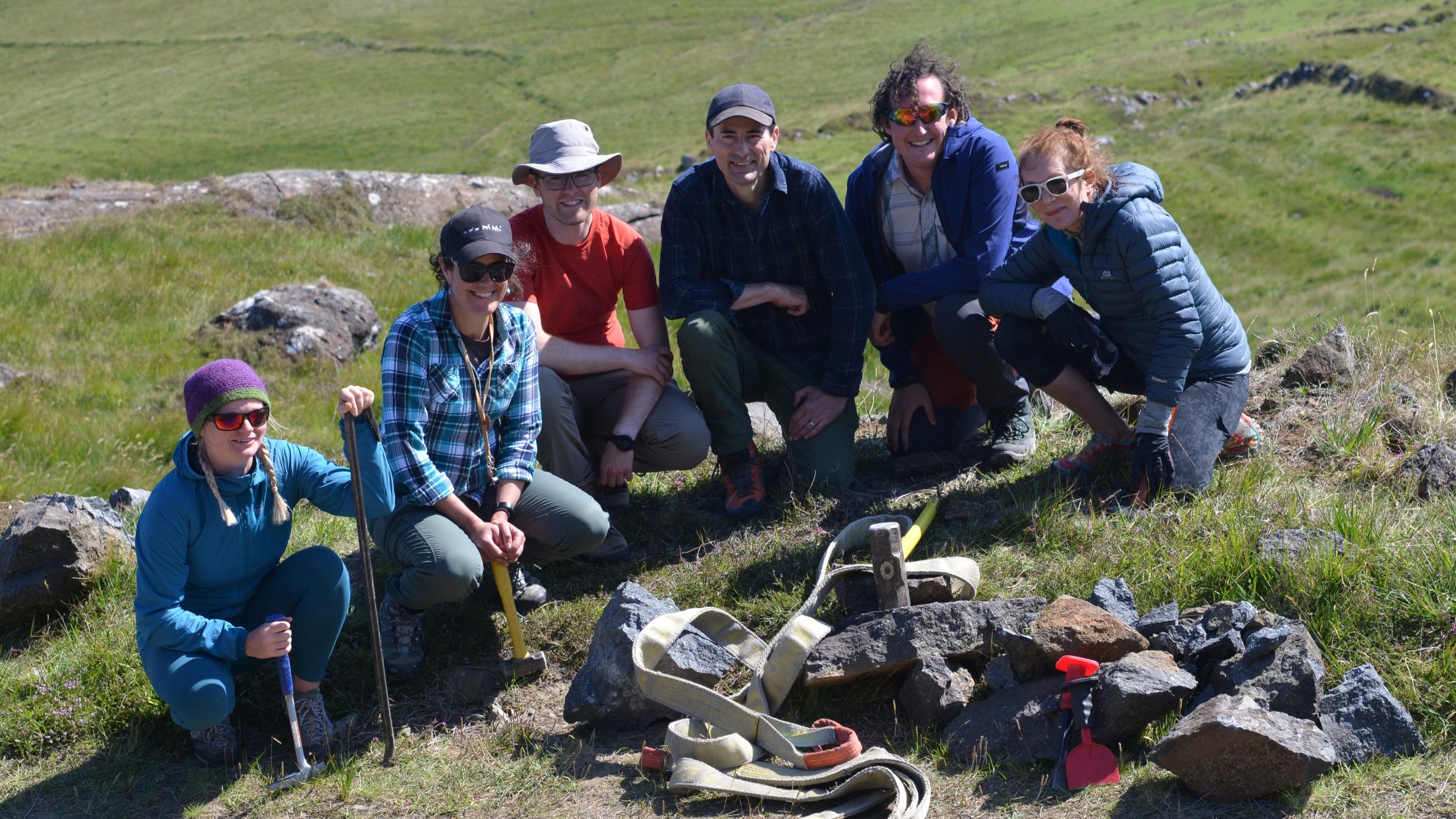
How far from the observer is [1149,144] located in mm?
51875

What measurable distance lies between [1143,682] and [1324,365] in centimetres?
354

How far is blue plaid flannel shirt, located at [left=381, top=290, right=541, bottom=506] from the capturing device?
462cm

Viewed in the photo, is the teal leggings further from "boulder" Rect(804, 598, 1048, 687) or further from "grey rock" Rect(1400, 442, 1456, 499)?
"grey rock" Rect(1400, 442, 1456, 499)

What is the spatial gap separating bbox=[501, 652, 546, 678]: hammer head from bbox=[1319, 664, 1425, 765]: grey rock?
9.31 ft

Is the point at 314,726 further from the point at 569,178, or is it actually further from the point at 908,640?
the point at 569,178

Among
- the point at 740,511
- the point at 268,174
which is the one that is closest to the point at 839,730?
the point at 740,511

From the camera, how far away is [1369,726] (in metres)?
3.57

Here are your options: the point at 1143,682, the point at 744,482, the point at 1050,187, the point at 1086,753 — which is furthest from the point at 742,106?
the point at 1086,753

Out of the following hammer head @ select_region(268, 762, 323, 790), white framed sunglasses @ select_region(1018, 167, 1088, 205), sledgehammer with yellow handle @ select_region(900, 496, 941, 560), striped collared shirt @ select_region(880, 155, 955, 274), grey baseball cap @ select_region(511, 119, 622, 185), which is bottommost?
hammer head @ select_region(268, 762, 323, 790)

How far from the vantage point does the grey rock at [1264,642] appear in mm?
3705

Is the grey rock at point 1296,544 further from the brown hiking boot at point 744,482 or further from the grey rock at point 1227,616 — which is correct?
the brown hiking boot at point 744,482

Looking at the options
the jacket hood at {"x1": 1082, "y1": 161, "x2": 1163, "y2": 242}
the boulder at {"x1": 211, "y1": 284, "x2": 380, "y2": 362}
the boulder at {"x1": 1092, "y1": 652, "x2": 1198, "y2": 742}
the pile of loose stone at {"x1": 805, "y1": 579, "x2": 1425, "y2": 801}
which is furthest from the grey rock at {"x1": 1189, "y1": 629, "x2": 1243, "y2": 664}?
the boulder at {"x1": 211, "y1": 284, "x2": 380, "y2": 362}

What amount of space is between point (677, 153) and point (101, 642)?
4901 cm

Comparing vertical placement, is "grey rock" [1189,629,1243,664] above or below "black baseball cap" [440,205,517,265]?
below
